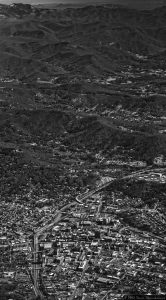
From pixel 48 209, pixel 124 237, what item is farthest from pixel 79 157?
pixel 124 237

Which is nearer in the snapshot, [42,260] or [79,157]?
[42,260]

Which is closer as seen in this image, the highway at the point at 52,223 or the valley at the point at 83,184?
the highway at the point at 52,223

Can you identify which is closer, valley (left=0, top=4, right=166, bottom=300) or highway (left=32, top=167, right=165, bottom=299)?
highway (left=32, top=167, right=165, bottom=299)

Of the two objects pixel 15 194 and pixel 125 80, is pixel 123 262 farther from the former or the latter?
pixel 125 80

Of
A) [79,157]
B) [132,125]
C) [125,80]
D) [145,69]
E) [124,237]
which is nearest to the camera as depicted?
[124,237]

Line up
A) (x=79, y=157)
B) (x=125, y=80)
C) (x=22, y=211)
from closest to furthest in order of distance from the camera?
(x=22, y=211) → (x=79, y=157) → (x=125, y=80)

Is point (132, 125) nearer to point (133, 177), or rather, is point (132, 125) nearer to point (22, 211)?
point (133, 177)

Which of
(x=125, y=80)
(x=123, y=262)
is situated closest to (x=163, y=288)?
(x=123, y=262)

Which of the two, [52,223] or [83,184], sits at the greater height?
[83,184]

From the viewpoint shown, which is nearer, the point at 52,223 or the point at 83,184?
the point at 52,223
